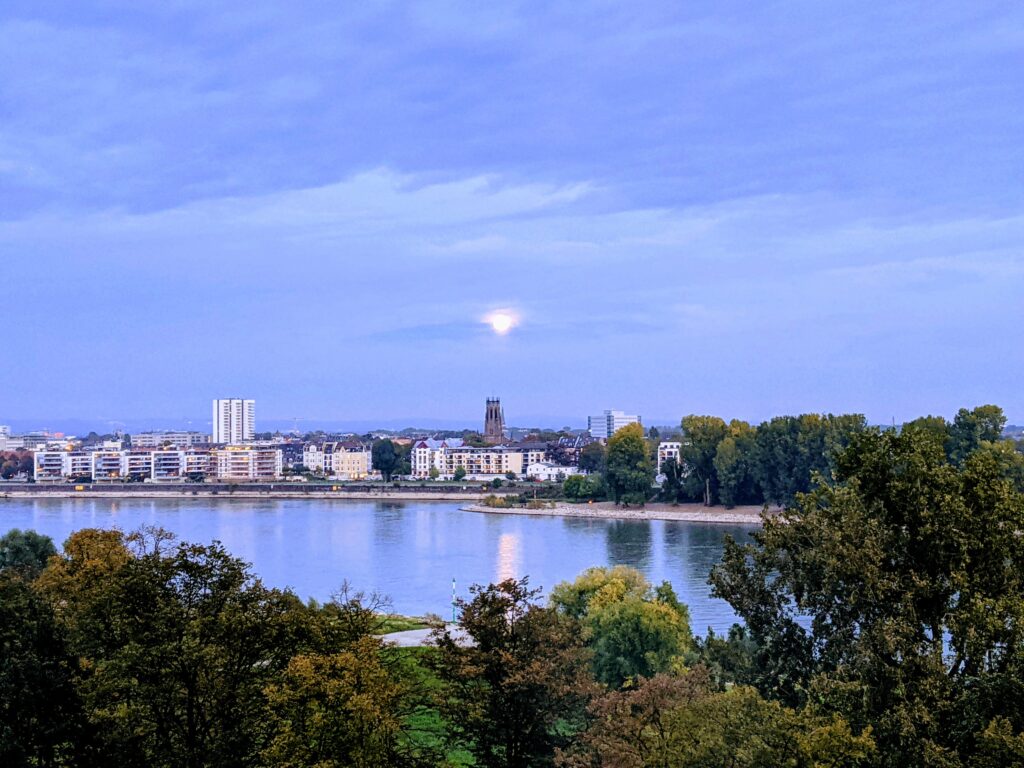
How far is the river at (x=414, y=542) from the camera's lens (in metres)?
27.4

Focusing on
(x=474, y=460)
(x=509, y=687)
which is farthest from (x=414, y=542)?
(x=474, y=460)

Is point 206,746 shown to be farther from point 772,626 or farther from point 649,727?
point 772,626

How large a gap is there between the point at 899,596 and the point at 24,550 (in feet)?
55.2

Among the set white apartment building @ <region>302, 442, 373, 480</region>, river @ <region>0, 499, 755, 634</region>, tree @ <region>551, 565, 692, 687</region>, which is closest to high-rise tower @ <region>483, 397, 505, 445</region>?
white apartment building @ <region>302, 442, 373, 480</region>

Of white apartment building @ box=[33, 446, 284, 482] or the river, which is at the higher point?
white apartment building @ box=[33, 446, 284, 482]

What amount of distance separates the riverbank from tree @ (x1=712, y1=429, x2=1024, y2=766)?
1484 inches

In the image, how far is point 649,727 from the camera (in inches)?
308

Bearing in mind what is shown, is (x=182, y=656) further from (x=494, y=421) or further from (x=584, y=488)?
(x=494, y=421)

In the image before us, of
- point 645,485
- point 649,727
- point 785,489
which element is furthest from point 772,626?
point 645,485

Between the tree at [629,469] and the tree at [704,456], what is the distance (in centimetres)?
209

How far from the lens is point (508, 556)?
3419 centimetres

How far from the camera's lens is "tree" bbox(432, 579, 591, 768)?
9.02m

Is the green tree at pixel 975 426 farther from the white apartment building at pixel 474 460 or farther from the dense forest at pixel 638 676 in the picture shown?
the white apartment building at pixel 474 460

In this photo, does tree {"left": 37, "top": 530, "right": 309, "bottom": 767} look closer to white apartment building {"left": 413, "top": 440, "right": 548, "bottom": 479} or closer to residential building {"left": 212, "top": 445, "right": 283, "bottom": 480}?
white apartment building {"left": 413, "top": 440, "right": 548, "bottom": 479}
